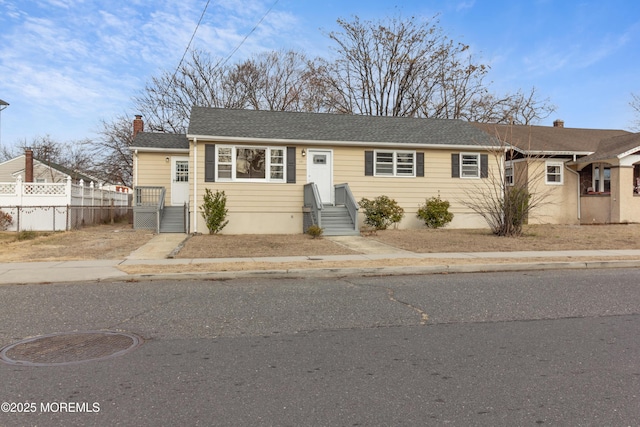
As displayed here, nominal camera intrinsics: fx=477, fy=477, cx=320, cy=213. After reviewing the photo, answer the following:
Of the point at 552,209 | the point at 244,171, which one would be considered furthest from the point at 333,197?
the point at 552,209

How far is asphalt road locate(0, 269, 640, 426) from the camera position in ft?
11.3

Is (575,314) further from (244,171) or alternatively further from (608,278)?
(244,171)

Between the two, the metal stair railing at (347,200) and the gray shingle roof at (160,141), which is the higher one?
the gray shingle roof at (160,141)

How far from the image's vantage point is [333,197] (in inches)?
763

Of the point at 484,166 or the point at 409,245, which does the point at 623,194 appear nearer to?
the point at 484,166

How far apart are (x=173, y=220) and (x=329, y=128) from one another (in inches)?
291

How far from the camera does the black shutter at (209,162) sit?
58.9ft

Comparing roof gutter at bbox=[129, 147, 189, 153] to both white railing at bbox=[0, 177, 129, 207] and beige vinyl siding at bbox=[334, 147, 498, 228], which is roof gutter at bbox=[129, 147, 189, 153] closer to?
white railing at bbox=[0, 177, 129, 207]

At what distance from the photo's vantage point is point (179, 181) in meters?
21.2

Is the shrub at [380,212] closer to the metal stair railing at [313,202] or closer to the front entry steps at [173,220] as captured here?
the metal stair railing at [313,202]

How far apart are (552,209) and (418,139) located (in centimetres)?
766

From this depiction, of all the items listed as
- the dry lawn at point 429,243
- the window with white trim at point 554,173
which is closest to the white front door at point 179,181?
the dry lawn at point 429,243

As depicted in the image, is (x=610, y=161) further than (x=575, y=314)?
Yes

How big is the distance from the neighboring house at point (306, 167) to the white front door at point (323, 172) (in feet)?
0.13
